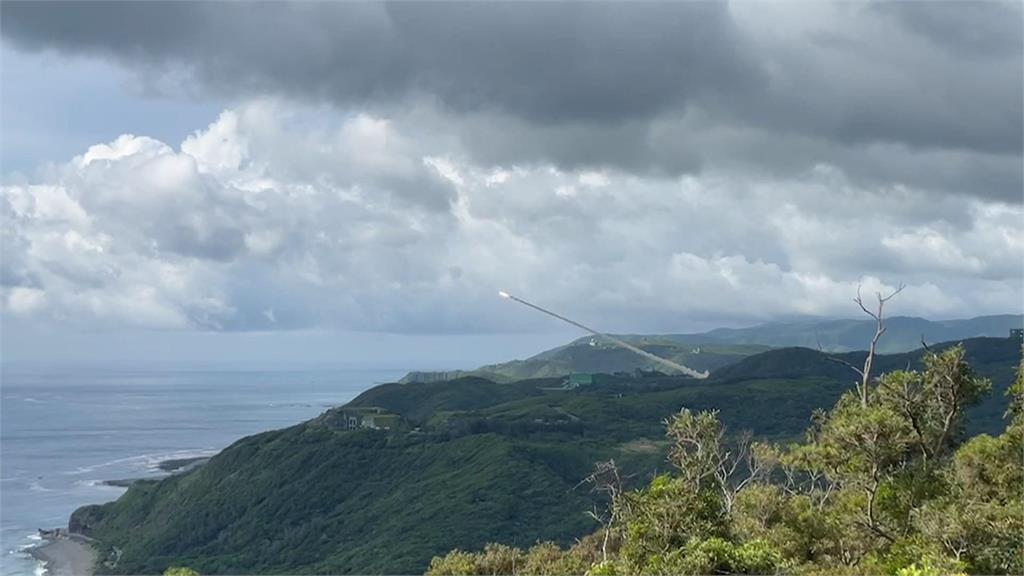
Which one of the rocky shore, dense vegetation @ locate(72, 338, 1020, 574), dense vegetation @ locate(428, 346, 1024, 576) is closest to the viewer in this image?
dense vegetation @ locate(428, 346, 1024, 576)

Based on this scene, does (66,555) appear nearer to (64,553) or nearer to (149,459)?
(64,553)

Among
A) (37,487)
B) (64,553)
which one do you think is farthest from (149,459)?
(64,553)

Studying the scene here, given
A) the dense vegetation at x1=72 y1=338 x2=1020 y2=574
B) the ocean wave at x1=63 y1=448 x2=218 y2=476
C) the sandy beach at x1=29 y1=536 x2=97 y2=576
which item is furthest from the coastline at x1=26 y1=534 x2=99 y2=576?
the ocean wave at x1=63 y1=448 x2=218 y2=476

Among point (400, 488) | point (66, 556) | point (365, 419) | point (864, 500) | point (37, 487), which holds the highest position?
point (864, 500)

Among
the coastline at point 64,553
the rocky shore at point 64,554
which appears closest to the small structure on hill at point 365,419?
the coastline at point 64,553

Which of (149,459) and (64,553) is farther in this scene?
(149,459)

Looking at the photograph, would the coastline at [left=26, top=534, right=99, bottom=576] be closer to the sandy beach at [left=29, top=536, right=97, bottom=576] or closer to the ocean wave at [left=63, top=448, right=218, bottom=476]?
the sandy beach at [left=29, top=536, right=97, bottom=576]

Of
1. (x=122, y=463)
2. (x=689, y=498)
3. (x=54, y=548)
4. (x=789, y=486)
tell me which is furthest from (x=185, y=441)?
(x=689, y=498)
